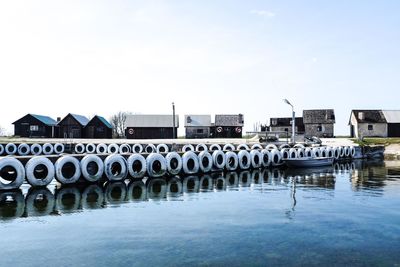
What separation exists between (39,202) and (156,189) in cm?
624

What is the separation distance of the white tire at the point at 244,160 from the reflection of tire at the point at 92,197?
524 inches

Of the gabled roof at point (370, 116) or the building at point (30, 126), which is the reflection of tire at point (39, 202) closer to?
the building at point (30, 126)

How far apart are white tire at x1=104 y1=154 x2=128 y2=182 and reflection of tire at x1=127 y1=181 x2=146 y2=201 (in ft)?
2.89

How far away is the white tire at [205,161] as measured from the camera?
1045 inches

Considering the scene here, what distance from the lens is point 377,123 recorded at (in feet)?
201

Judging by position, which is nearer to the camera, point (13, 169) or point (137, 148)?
point (13, 169)

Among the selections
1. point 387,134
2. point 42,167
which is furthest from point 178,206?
point 387,134

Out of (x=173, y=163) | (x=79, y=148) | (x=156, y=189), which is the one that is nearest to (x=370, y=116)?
(x=173, y=163)

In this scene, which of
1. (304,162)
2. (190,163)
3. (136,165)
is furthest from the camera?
(304,162)

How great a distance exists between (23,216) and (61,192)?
471 cm

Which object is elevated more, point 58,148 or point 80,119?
point 80,119

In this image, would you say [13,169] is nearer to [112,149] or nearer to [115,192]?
[115,192]

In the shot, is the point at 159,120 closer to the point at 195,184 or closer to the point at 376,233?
the point at 195,184

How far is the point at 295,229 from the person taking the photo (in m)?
11.5
